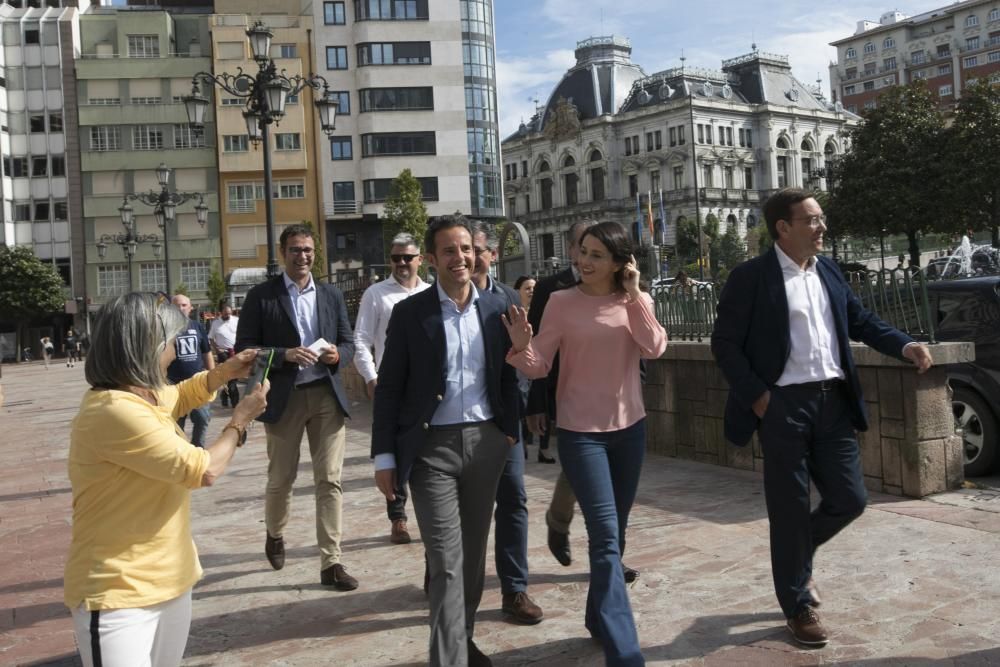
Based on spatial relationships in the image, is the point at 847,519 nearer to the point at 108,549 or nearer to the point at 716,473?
the point at 108,549

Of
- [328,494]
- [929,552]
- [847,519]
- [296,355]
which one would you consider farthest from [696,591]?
[296,355]

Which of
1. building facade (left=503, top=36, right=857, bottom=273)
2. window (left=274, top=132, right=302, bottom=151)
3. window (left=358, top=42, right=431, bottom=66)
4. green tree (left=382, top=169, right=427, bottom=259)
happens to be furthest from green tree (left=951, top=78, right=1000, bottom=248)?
building facade (left=503, top=36, right=857, bottom=273)

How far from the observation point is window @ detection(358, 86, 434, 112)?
5912 cm

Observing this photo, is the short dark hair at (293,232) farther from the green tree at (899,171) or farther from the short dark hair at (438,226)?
the green tree at (899,171)

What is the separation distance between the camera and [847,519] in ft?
14.3

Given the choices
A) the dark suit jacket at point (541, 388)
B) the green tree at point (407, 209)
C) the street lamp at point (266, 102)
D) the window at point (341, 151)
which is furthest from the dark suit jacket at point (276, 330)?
the window at point (341, 151)

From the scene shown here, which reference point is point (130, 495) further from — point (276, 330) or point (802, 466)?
point (276, 330)

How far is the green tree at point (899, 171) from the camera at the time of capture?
39906mm

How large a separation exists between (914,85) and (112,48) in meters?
46.7

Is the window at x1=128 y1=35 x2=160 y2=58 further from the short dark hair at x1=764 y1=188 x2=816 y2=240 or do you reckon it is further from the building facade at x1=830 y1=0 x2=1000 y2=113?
the building facade at x1=830 y1=0 x2=1000 y2=113

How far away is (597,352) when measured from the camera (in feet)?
14.0

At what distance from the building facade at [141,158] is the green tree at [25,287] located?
118 inches

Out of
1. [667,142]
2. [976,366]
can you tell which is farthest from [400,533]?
[667,142]

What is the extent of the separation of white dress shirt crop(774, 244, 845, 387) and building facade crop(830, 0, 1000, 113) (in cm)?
10886
